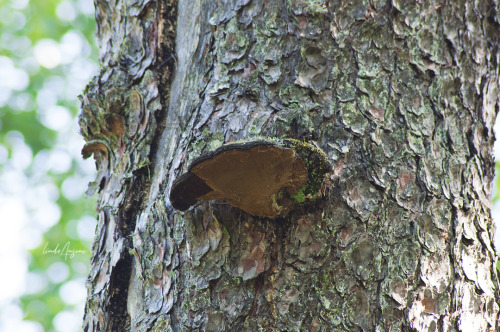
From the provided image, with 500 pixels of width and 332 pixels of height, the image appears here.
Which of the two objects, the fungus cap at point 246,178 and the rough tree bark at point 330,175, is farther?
the rough tree bark at point 330,175

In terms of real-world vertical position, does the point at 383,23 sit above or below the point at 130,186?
above

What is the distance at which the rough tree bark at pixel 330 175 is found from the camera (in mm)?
1417

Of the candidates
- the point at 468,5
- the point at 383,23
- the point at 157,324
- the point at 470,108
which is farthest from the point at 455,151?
the point at 157,324

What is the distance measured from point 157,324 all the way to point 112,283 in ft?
1.24

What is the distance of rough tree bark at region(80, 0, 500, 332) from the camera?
1.42 metres

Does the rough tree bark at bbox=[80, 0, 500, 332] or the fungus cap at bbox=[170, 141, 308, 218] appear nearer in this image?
the fungus cap at bbox=[170, 141, 308, 218]

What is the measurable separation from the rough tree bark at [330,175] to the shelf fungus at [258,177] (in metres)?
0.08

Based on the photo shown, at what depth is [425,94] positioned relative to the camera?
1689mm

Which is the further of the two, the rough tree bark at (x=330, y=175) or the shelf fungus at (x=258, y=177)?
the rough tree bark at (x=330, y=175)

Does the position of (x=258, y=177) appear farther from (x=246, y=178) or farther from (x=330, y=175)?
(x=330, y=175)

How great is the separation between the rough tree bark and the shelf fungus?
0.08m

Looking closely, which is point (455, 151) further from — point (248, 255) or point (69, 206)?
point (69, 206)

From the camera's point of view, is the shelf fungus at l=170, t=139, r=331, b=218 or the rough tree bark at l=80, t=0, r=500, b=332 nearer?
the shelf fungus at l=170, t=139, r=331, b=218

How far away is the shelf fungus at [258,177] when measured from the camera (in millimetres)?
1276
